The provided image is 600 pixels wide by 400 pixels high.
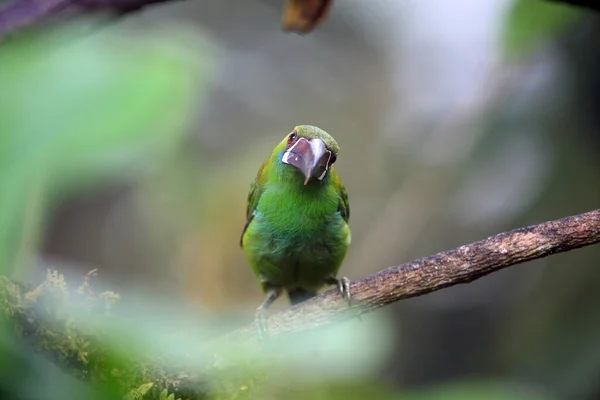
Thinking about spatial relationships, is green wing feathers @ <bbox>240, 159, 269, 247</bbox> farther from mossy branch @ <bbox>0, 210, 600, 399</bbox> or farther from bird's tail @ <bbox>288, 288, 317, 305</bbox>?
mossy branch @ <bbox>0, 210, 600, 399</bbox>

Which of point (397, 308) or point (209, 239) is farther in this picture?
point (397, 308)

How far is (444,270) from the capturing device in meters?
2.06

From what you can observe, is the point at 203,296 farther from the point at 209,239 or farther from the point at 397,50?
the point at 397,50

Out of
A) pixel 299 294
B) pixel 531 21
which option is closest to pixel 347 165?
pixel 531 21

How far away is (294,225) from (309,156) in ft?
1.99

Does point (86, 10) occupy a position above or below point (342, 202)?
above

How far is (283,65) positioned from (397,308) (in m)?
3.82

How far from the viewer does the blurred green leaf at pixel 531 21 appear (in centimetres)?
396

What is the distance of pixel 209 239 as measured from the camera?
4848 millimetres

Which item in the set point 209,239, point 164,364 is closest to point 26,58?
point 164,364

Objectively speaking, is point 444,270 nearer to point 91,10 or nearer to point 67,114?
point 67,114

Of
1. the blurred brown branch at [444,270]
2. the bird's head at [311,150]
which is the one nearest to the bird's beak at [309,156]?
the bird's head at [311,150]

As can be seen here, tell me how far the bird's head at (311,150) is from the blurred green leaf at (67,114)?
1.44ft

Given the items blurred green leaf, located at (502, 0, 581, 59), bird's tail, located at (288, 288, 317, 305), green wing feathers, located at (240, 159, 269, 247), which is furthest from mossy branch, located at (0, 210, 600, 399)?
blurred green leaf, located at (502, 0, 581, 59)
